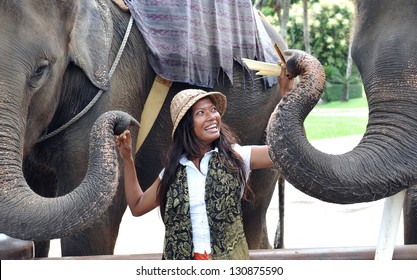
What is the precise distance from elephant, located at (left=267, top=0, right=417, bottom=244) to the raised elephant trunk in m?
0.68

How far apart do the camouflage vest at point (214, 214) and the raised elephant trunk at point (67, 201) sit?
28 centimetres

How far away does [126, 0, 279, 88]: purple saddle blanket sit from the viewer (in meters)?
4.66

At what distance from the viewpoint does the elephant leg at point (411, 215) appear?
4113 millimetres

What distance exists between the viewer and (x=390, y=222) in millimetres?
3160

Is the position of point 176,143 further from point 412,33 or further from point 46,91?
point 412,33

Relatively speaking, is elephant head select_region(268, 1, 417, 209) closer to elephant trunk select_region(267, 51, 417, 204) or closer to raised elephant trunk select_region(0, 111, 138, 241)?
elephant trunk select_region(267, 51, 417, 204)

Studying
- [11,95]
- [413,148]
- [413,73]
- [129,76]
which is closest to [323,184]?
[413,148]

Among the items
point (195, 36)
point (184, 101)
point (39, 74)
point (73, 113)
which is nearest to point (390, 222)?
point (184, 101)

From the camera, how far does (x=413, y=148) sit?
2.95 metres

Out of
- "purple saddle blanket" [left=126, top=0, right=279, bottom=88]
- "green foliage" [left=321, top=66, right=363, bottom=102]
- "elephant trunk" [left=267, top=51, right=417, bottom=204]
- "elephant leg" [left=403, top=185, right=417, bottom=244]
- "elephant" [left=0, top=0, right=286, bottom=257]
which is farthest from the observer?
"green foliage" [left=321, top=66, right=363, bottom=102]

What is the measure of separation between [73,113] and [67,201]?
1136 millimetres

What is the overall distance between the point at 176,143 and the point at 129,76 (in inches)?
45.0

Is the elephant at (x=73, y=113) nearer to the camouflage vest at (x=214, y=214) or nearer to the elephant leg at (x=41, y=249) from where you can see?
the elephant leg at (x=41, y=249)

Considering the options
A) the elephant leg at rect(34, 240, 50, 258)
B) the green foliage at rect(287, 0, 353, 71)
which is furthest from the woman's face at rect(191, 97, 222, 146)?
the green foliage at rect(287, 0, 353, 71)
